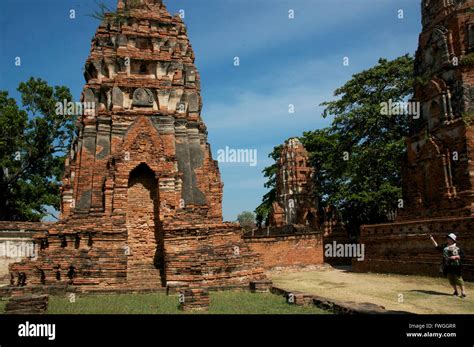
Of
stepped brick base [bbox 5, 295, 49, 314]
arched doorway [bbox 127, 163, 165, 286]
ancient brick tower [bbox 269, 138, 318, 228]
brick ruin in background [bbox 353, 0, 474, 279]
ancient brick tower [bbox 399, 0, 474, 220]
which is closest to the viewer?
stepped brick base [bbox 5, 295, 49, 314]

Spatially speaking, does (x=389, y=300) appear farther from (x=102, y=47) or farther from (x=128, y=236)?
(x=102, y=47)

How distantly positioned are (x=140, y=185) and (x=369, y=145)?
19.5 meters

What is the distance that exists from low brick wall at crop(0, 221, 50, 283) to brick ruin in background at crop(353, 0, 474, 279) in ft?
53.5

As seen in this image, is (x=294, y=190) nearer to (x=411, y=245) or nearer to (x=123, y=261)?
(x=411, y=245)

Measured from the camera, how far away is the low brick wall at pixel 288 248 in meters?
23.5

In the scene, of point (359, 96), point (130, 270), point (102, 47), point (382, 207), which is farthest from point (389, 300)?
point (359, 96)

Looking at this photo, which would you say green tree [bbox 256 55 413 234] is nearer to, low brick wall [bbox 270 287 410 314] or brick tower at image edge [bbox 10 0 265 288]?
brick tower at image edge [bbox 10 0 265 288]

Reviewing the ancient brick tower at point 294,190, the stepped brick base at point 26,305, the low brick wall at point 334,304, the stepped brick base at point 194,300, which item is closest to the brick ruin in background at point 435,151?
the low brick wall at point 334,304

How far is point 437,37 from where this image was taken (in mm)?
20359

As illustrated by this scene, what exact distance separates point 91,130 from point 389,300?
35.3 ft

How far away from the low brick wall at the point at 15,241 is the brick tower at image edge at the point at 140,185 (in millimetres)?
5546

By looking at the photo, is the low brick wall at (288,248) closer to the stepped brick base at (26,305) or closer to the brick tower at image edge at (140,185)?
the brick tower at image edge at (140,185)

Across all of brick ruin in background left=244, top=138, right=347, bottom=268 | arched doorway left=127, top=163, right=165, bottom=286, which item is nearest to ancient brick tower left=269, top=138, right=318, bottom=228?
brick ruin in background left=244, top=138, right=347, bottom=268

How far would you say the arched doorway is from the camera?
13.0 metres
